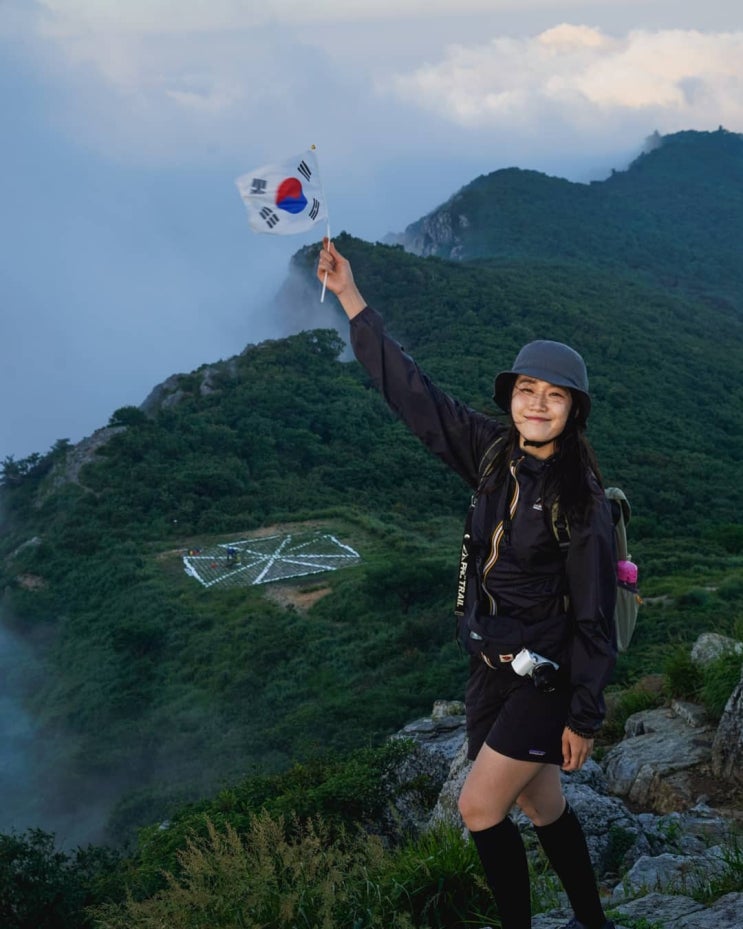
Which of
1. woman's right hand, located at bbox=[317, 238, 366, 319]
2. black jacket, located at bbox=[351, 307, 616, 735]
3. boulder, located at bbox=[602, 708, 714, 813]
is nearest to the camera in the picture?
black jacket, located at bbox=[351, 307, 616, 735]

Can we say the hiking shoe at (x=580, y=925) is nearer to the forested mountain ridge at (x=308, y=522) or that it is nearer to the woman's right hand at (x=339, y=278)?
the forested mountain ridge at (x=308, y=522)

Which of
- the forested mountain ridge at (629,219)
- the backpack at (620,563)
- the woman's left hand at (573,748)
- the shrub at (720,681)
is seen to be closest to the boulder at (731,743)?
the shrub at (720,681)

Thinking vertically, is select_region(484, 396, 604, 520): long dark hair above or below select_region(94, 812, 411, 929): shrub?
above

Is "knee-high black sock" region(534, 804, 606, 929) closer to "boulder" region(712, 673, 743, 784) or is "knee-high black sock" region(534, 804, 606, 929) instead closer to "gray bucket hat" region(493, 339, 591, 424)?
"gray bucket hat" region(493, 339, 591, 424)

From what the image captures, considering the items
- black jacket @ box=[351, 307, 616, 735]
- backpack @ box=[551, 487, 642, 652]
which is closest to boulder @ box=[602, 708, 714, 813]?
backpack @ box=[551, 487, 642, 652]

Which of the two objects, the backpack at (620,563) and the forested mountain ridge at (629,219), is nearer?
the backpack at (620,563)
